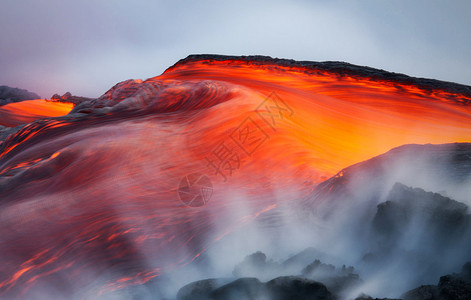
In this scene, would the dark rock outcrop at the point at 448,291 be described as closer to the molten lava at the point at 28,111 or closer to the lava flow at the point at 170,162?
the lava flow at the point at 170,162

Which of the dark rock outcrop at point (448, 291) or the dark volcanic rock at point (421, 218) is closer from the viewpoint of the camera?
the dark rock outcrop at point (448, 291)

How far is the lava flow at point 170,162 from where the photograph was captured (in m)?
1.65

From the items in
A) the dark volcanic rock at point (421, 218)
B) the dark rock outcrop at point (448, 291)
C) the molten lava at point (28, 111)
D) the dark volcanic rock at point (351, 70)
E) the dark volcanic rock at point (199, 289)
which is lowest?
the dark volcanic rock at point (199, 289)

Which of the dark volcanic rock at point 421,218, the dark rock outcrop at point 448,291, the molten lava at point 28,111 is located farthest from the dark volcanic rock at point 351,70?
the molten lava at point 28,111

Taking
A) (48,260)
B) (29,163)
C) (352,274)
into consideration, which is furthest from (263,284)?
(29,163)

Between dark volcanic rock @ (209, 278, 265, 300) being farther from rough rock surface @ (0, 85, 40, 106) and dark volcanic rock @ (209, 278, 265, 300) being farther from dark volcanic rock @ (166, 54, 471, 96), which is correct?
rough rock surface @ (0, 85, 40, 106)

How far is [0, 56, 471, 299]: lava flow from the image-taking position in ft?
5.41

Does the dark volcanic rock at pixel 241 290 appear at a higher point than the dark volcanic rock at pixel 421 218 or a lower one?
lower

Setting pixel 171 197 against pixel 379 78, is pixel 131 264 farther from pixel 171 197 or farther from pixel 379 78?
pixel 379 78

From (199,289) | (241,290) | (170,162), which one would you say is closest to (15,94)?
(170,162)

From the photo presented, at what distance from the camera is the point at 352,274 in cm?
134

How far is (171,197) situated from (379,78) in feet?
9.24

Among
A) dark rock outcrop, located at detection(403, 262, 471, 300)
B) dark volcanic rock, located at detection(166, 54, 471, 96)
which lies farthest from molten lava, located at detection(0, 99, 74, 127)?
dark rock outcrop, located at detection(403, 262, 471, 300)

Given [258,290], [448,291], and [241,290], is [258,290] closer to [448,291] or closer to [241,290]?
[241,290]
